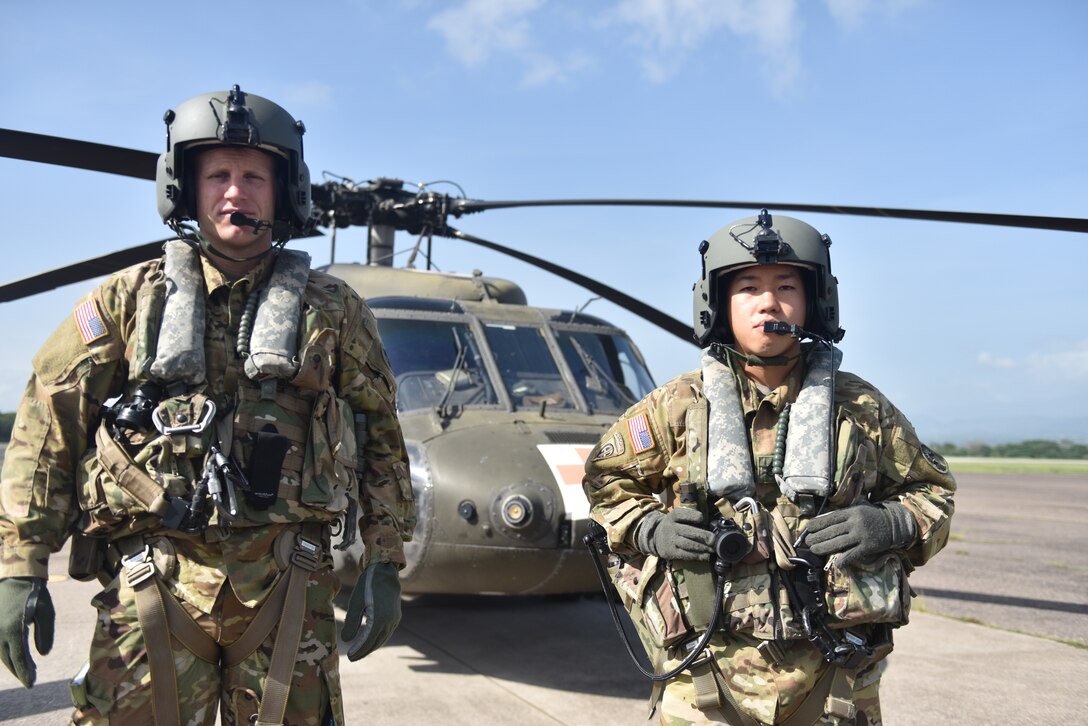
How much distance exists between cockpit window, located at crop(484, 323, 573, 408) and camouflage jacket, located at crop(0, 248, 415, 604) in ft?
8.82

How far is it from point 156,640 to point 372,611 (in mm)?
528

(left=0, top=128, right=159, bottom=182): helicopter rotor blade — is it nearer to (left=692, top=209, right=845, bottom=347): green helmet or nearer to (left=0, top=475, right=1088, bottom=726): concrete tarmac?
(left=0, top=475, right=1088, bottom=726): concrete tarmac

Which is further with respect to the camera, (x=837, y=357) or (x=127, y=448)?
(x=837, y=357)

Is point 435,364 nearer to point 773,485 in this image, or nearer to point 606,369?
point 606,369

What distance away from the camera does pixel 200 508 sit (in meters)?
2.33

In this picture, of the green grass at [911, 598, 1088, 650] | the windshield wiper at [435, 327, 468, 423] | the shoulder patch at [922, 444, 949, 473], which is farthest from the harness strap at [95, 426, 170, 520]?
the green grass at [911, 598, 1088, 650]

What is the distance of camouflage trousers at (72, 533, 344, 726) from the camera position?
7.32 ft

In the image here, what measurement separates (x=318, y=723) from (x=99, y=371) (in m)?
1.08

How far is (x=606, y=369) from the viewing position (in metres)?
6.13

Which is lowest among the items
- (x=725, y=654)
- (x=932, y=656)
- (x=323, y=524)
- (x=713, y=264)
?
(x=932, y=656)

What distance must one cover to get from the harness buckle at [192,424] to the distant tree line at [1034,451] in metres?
37.9

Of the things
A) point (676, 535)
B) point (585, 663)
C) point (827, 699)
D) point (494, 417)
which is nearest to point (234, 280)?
point (676, 535)

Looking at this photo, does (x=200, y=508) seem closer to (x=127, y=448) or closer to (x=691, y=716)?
(x=127, y=448)

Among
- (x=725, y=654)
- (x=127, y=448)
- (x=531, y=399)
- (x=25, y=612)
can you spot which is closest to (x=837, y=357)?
(x=725, y=654)
